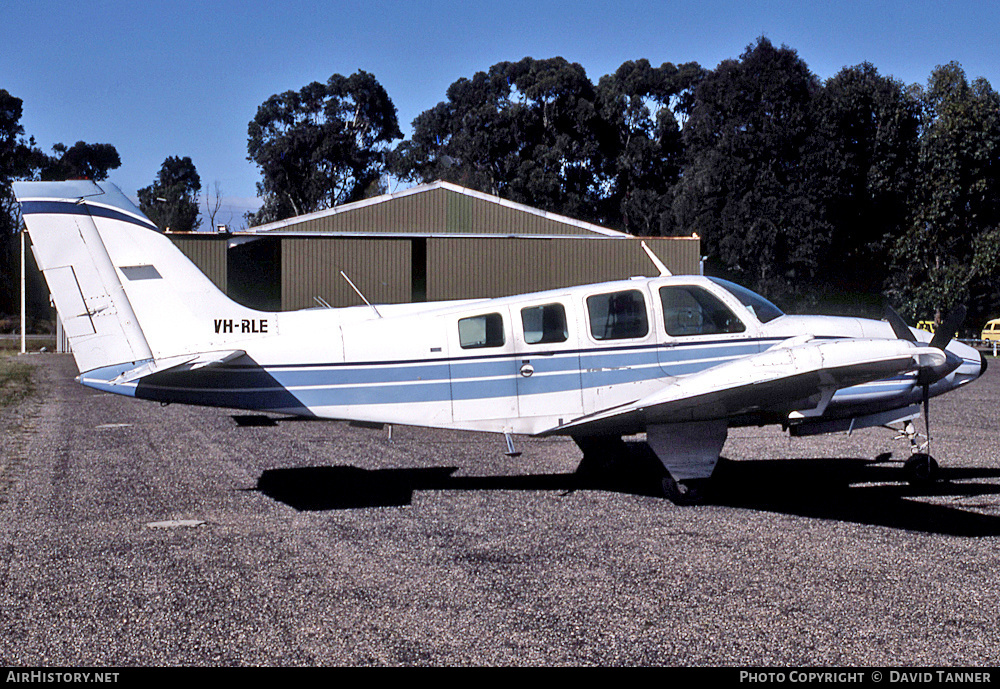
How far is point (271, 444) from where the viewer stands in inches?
555

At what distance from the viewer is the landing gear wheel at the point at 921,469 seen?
10.0m

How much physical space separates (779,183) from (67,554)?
46.4 m

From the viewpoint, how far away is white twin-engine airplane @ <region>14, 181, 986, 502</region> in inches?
377

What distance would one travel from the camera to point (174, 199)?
381ft

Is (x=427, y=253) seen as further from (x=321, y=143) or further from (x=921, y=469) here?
(x=321, y=143)

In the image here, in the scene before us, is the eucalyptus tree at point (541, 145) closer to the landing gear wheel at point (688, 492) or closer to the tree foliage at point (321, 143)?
the tree foliage at point (321, 143)

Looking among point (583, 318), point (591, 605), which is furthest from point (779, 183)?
point (591, 605)

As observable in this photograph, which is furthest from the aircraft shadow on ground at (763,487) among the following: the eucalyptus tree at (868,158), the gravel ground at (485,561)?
the eucalyptus tree at (868,158)

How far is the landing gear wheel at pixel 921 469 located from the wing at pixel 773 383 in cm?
182

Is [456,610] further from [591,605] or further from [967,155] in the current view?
[967,155]

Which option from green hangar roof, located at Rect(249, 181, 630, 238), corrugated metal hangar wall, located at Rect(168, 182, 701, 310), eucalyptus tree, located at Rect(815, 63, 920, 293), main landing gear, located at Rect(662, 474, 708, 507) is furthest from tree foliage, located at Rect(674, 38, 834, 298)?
main landing gear, located at Rect(662, 474, 708, 507)

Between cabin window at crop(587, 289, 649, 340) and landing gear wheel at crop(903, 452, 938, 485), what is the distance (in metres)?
3.59

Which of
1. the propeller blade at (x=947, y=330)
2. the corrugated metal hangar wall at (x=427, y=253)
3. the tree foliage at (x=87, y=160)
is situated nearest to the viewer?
the propeller blade at (x=947, y=330)

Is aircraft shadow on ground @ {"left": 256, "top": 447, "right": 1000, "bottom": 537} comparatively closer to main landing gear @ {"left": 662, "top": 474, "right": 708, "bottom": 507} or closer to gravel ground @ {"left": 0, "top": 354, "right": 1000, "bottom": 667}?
gravel ground @ {"left": 0, "top": 354, "right": 1000, "bottom": 667}
